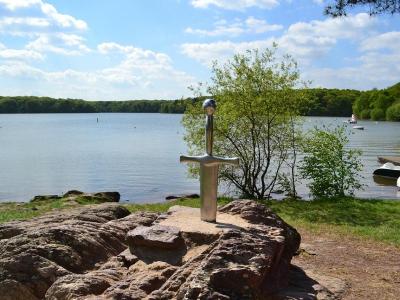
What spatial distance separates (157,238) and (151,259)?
269mm

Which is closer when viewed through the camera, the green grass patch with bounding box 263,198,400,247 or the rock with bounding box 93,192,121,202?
the green grass patch with bounding box 263,198,400,247

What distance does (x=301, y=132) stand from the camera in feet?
67.9

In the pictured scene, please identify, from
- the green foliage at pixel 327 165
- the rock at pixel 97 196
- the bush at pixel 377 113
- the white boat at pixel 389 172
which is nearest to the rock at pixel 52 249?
the green foliage at pixel 327 165

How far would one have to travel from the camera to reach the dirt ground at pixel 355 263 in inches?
295

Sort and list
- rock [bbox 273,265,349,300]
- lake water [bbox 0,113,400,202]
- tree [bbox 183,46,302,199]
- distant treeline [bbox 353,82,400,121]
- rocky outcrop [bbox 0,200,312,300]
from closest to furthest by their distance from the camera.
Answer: rocky outcrop [bbox 0,200,312,300]
rock [bbox 273,265,349,300]
tree [bbox 183,46,302,199]
lake water [bbox 0,113,400,202]
distant treeline [bbox 353,82,400,121]

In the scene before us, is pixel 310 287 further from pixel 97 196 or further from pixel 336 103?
pixel 336 103

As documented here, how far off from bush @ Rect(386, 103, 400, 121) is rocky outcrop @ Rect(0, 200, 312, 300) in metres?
120

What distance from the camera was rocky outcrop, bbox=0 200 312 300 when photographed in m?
5.32

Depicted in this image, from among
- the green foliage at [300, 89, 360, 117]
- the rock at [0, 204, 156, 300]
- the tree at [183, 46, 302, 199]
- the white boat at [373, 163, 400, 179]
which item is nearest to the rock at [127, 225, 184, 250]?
the rock at [0, 204, 156, 300]

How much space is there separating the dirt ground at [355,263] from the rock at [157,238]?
2259 mm

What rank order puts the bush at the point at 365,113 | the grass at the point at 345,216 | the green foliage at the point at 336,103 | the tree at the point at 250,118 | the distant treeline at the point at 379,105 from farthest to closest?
the green foliage at the point at 336,103 → the bush at the point at 365,113 → the distant treeline at the point at 379,105 → the tree at the point at 250,118 → the grass at the point at 345,216

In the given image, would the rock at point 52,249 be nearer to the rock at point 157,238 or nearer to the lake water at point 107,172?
the rock at point 157,238

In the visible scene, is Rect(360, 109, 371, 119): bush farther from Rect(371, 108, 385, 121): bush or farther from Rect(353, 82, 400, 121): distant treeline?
Rect(371, 108, 385, 121): bush

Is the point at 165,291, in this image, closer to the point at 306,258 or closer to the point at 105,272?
the point at 105,272
